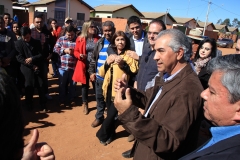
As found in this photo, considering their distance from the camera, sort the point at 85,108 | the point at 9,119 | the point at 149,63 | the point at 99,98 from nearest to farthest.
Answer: the point at 9,119
the point at 149,63
the point at 99,98
the point at 85,108

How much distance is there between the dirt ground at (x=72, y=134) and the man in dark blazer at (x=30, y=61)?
536 millimetres

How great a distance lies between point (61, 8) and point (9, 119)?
30.4m

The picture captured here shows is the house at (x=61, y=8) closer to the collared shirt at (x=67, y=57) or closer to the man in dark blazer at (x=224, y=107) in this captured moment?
the collared shirt at (x=67, y=57)

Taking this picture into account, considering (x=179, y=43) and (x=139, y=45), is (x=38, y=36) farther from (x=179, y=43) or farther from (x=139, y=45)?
(x=179, y=43)

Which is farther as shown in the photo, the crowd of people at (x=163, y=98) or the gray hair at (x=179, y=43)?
the gray hair at (x=179, y=43)

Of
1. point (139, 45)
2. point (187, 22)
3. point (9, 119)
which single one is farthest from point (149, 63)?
point (187, 22)

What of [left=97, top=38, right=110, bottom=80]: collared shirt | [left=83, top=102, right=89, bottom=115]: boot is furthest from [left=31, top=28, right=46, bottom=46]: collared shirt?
[left=97, top=38, right=110, bottom=80]: collared shirt

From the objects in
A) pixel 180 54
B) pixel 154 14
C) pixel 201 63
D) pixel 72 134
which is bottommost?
pixel 72 134

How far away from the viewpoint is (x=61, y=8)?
2825cm

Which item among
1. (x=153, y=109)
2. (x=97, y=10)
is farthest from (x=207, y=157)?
(x=97, y=10)

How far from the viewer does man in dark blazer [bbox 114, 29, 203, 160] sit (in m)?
1.44

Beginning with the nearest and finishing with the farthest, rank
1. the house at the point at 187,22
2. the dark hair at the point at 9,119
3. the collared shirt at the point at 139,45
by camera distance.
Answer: the dark hair at the point at 9,119 < the collared shirt at the point at 139,45 < the house at the point at 187,22

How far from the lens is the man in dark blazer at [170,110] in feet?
4.74

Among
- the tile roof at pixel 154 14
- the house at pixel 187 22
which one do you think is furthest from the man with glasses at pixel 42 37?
the house at pixel 187 22
